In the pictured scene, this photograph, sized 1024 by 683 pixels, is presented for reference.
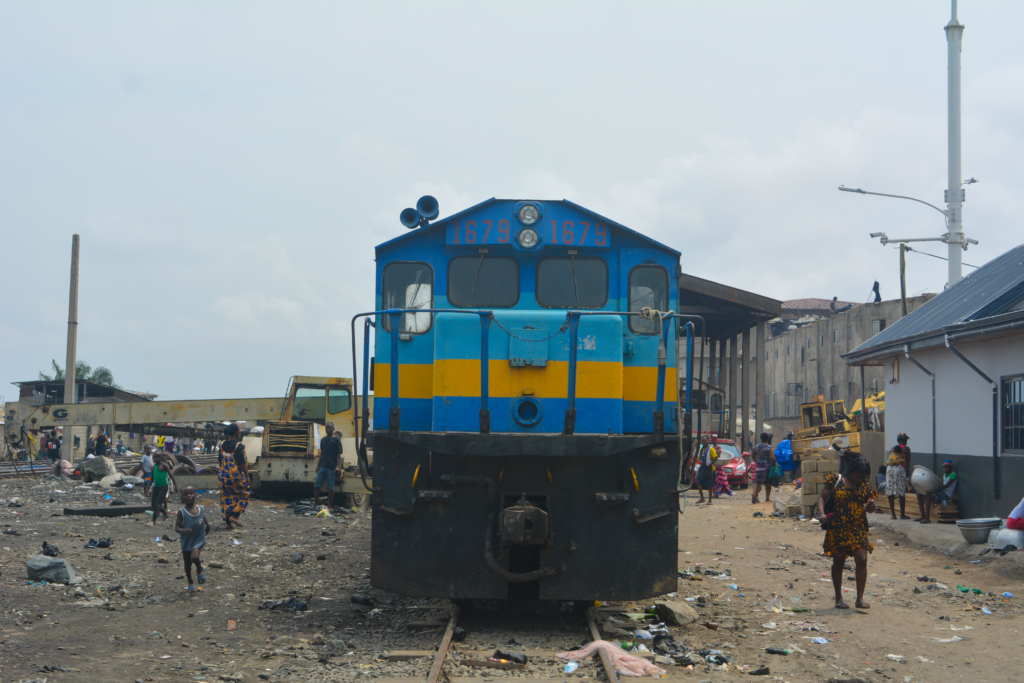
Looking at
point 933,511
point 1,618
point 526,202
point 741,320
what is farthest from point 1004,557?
point 741,320

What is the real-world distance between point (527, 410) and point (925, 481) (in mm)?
10547

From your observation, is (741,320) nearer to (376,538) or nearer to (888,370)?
(888,370)

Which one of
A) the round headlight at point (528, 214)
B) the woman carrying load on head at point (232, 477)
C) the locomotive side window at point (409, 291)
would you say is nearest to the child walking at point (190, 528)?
the locomotive side window at point (409, 291)

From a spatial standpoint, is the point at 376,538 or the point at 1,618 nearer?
the point at 376,538

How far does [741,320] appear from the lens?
29016mm

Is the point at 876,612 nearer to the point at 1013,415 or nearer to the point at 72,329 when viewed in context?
the point at 1013,415

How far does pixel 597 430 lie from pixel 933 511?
1078 centimetres

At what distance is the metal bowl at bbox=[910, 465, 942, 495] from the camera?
14.8 m

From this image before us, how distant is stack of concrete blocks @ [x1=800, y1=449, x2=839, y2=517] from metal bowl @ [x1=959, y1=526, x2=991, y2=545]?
211 inches

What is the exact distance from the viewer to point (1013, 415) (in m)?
13.1

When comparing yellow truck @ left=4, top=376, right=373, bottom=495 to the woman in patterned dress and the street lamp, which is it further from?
the street lamp

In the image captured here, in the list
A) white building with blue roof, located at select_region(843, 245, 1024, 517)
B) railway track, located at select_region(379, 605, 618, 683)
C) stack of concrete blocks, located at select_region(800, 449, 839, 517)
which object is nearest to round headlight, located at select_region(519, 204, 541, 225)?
railway track, located at select_region(379, 605, 618, 683)

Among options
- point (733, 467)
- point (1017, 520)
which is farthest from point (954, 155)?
point (1017, 520)

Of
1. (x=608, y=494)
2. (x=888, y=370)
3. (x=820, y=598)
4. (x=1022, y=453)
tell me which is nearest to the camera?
(x=608, y=494)
